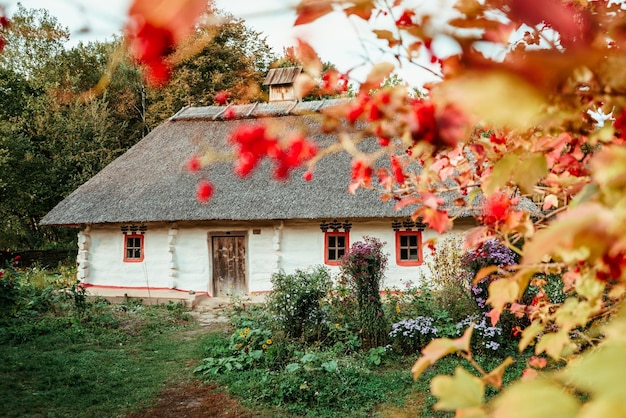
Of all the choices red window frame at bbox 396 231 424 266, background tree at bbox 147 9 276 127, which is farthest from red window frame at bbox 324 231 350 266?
background tree at bbox 147 9 276 127

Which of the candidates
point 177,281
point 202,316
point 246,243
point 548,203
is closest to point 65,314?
point 202,316

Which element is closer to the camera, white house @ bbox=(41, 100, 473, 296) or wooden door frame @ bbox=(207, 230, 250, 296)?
white house @ bbox=(41, 100, 473, 296)

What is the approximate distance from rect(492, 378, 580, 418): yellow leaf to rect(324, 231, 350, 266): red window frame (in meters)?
11.1

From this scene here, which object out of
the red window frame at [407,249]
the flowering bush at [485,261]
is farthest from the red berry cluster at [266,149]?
the red window frame at [407,249]

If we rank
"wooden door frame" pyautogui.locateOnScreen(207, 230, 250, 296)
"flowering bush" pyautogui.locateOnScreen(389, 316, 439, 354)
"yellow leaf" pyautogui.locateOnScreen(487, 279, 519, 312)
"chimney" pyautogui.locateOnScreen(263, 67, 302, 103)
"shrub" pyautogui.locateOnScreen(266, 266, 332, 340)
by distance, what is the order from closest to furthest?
1. "yellow leaf" pyautogui.locateOnScreen(487, 279, 519, 312)
2. "flowering bush" pyautogui.locateOnScreen(389, 316, 439, 354)
3. "shrub" pyautogui.locateOnScreen(266, 266, 332, 340)
4. "wooden door frame" pyautogui.locateOnScreen(207, 230, 250, 296)
5. "chimney" pyautogui.locateOnScreen(263, 67, 302, 103)

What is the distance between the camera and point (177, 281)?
1235 cm

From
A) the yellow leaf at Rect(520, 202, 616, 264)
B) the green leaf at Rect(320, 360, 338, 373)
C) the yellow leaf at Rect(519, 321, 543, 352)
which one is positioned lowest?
the green leaf at Rect(320, 360, 338, 373)

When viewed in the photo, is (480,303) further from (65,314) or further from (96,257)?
(96,257)

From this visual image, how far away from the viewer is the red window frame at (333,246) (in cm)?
1165

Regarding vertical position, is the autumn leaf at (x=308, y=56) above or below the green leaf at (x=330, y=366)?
above

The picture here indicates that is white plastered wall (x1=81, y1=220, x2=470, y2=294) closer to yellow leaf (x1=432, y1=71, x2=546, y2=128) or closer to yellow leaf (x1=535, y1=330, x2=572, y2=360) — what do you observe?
yellow leaf (x1=535, y1=330, x2=572, y2=360)

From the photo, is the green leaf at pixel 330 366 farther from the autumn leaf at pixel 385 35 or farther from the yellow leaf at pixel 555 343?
the autumn leaf at pixel 385 35

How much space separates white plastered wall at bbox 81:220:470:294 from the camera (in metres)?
11.6

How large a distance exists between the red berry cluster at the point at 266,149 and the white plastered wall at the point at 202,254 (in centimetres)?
1051
